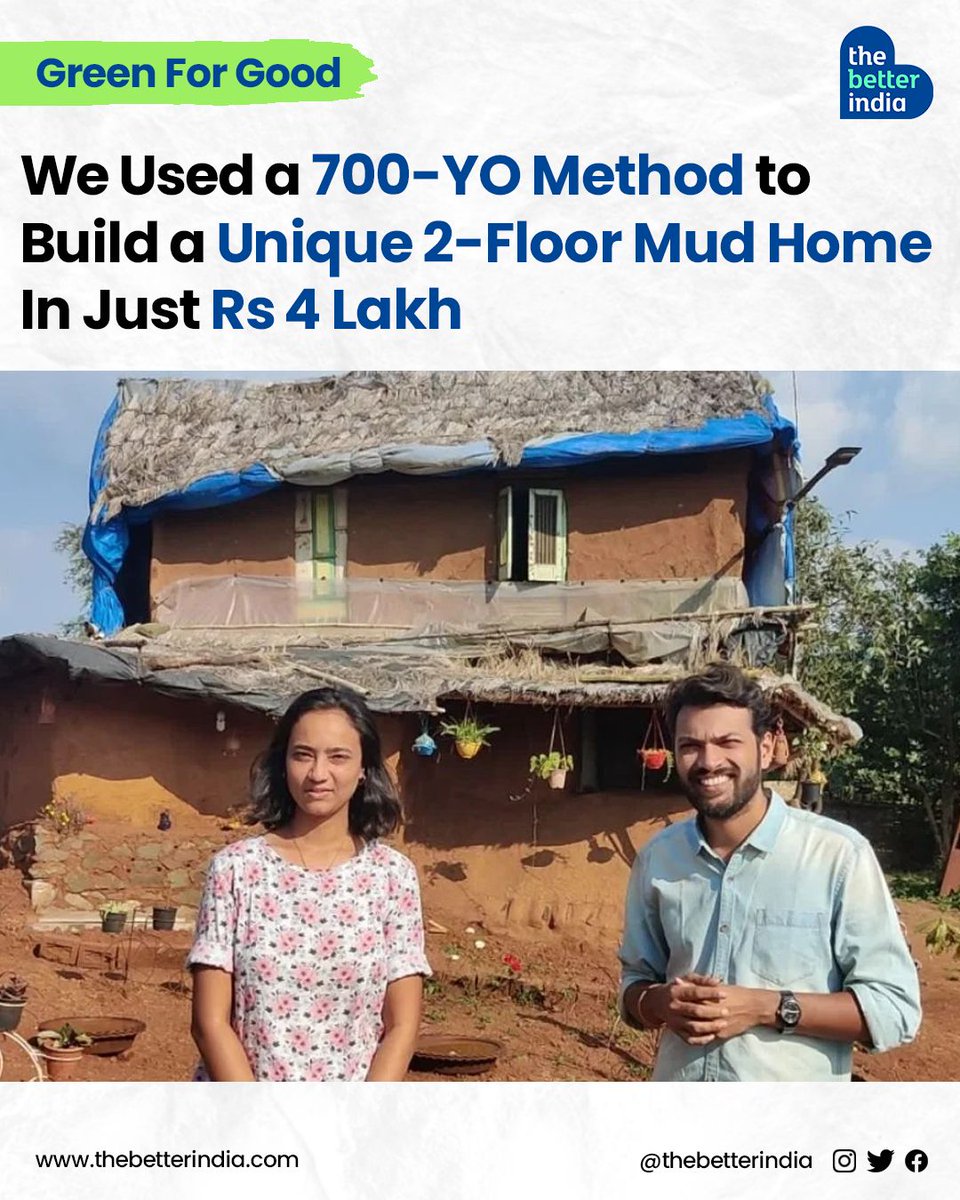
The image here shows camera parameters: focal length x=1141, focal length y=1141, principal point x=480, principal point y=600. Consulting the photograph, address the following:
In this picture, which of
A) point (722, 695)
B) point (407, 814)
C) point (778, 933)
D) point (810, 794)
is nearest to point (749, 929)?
point (778, 933)

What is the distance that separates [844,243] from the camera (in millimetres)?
3037

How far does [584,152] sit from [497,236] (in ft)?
1.03

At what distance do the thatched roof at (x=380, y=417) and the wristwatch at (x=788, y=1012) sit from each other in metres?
5.05

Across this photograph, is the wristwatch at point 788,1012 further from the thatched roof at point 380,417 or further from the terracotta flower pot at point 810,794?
the terracotta flower pot at point 810,794

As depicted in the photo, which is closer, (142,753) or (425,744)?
(425,744)

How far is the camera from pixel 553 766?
6.52 m

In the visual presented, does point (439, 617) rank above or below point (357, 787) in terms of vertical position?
above

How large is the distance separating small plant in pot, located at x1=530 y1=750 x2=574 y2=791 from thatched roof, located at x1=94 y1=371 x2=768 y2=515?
73.7 inches

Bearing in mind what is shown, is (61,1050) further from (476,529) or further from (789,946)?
(476,529)

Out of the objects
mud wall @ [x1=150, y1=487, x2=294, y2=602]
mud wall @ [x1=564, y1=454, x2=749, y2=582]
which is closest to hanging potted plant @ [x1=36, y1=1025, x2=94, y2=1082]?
mud wall @ [x1=150, y1=487, x2=294, y2=602]

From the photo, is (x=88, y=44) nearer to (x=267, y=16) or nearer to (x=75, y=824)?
(x=267, y=16)

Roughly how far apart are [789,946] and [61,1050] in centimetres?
323

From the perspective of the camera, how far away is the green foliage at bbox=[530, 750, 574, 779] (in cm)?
652
